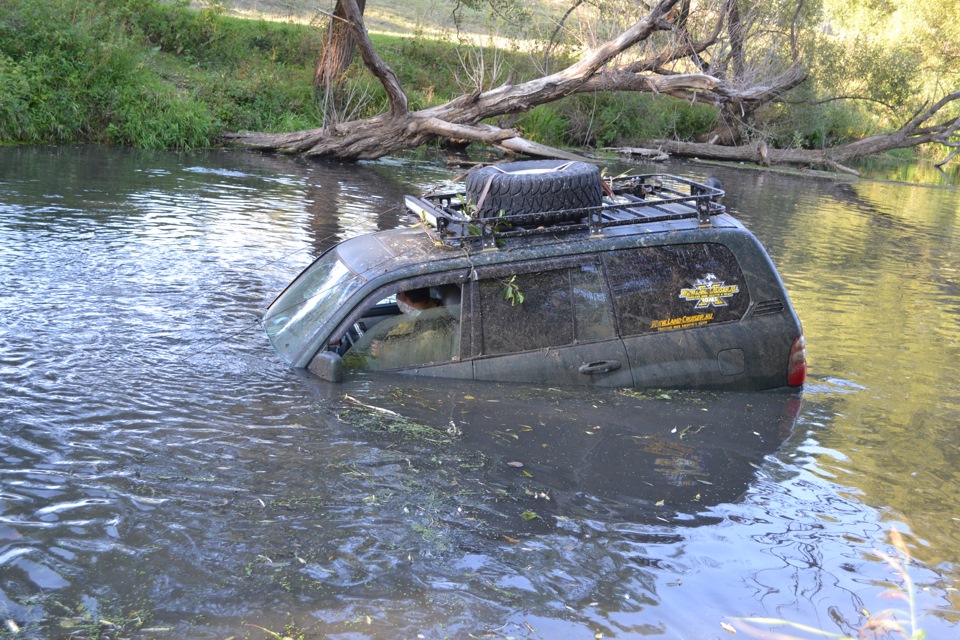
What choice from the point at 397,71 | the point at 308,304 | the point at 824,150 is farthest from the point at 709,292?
the point at 824,150

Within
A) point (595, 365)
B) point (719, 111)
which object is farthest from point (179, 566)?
point (719, 111)

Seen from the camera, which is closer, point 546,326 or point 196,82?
point 546,326

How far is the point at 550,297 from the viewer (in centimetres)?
690

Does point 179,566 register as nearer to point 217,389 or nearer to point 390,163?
point 217,389

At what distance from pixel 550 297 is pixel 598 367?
0.68m

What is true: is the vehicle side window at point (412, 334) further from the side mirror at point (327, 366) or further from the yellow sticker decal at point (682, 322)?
the yellow sticker decal at point (682, 322)

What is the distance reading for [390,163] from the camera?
79.4 feet

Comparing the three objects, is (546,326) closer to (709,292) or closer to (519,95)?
(709,292)

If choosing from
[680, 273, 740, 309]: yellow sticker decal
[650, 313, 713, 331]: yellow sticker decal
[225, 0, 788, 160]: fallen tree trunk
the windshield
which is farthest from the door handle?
[225, 0, 788, 160]: fallen tree trunk

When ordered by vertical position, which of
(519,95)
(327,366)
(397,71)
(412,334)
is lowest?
(327,366)

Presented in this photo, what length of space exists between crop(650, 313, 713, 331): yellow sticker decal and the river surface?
0.55m

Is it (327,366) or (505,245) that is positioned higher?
(505,245)

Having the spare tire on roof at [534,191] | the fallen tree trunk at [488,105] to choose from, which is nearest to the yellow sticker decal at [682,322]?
the spare tire on roof at [534,191]

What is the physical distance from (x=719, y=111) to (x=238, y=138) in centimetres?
1798
